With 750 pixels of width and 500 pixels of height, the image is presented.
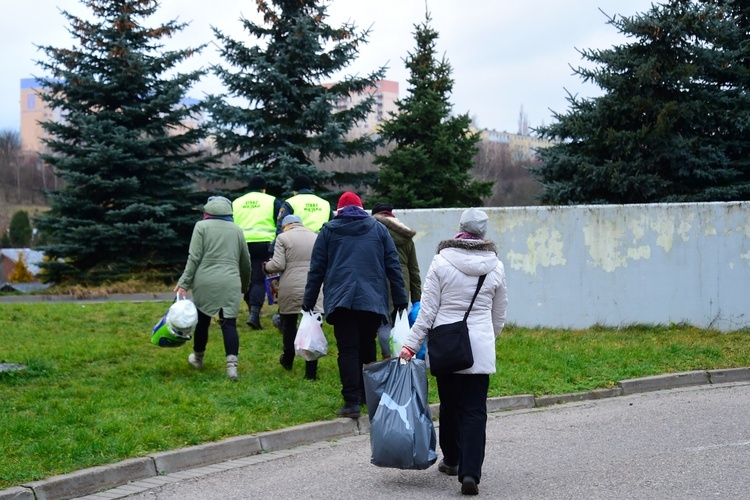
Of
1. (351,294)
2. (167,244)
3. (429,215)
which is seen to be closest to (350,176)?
(167,244)

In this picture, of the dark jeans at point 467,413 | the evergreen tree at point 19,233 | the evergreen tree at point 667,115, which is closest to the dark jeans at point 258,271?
the dark jeans at point 467,413

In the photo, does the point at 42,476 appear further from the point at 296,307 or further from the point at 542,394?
the point at 542,394

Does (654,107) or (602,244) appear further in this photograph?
(654,107)

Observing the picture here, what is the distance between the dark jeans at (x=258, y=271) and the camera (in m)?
12.5

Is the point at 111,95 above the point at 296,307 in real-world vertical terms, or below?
above

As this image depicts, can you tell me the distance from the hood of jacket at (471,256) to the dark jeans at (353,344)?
1954 millimetres

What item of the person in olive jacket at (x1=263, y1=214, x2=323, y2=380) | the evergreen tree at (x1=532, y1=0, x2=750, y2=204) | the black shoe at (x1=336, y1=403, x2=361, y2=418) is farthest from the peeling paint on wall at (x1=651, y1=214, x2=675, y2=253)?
the black shoe at (x1=336, y1=403, x2=361, y2=418)

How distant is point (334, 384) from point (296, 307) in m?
0.91

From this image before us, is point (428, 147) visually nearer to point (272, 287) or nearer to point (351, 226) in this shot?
point (272, 287)

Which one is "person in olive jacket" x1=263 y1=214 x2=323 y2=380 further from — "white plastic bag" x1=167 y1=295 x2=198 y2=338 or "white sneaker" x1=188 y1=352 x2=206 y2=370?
"white plastic bag" x1=167 y1=295 x2=198 y2=338

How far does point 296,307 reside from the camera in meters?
9.83

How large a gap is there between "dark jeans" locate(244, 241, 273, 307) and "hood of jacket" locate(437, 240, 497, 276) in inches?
245

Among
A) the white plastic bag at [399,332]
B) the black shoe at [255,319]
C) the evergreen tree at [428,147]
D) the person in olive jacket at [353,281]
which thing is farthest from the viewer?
the evergreen tree at [428,147]

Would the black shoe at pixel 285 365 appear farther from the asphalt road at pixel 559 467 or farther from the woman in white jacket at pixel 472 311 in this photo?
the woman in white jacket at pixel 472 311
